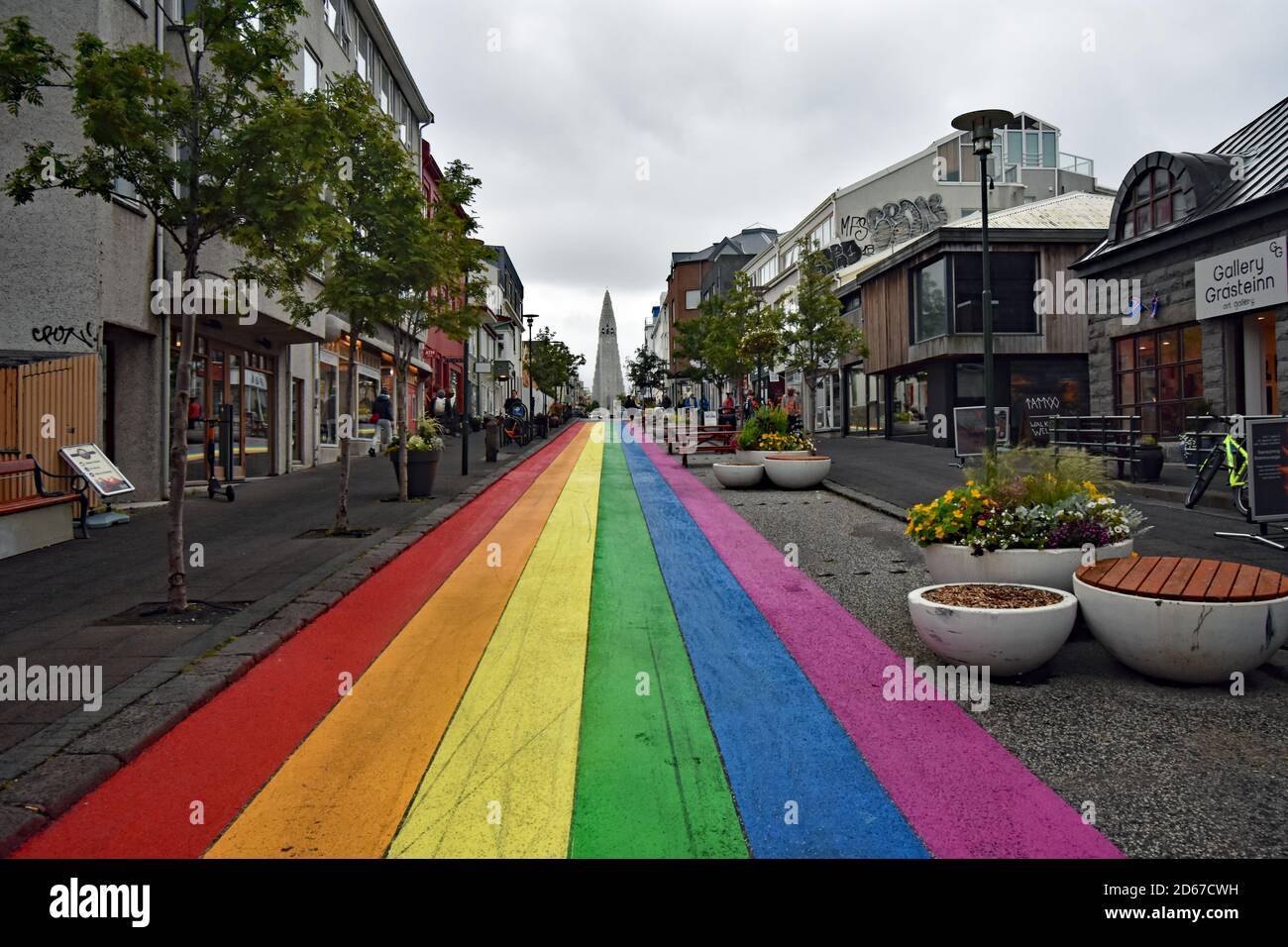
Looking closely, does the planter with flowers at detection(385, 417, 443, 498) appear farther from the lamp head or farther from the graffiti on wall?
the graffiti on wall

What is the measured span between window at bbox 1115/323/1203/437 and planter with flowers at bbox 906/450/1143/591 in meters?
11.8

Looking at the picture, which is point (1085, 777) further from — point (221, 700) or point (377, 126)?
point (377, 126)

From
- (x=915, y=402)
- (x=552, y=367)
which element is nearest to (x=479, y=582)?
(x=915, y=402)

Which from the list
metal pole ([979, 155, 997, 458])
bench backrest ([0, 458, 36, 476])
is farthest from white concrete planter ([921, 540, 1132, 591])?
bench backrest ([0, 458, 36, 476])

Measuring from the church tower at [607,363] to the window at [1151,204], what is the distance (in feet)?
461

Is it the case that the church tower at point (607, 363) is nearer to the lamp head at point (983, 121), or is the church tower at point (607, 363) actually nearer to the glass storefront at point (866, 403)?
the glass storefront at point (866, 403)

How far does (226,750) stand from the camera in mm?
4176

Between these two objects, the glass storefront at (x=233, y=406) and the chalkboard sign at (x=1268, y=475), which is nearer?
the chalkboard sign at (x=1268, y=475)

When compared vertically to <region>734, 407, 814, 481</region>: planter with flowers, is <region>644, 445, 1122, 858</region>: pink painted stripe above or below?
below

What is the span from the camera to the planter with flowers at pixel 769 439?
1664 centimetres

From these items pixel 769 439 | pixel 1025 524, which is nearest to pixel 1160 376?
pixel 769 439

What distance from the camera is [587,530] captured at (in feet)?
36.9

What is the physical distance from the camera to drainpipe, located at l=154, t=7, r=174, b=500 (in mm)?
13578

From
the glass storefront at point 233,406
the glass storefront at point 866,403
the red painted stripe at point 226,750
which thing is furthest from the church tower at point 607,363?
the red painted stripe at point 226,750
